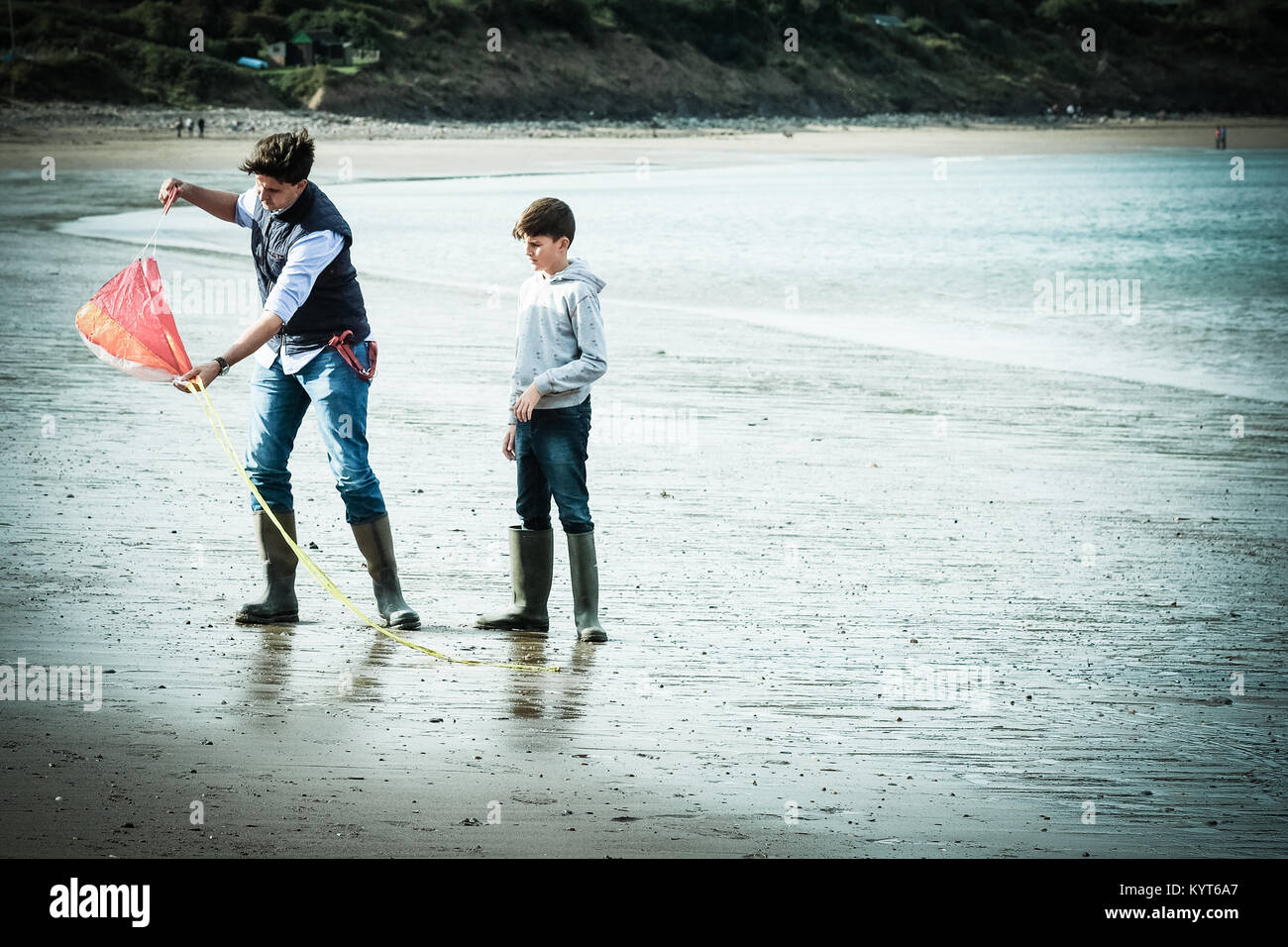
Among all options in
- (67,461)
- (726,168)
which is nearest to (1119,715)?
(67,461)

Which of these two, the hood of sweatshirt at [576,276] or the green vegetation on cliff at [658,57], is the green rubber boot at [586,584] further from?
the green vegetation on cliff at [658,57]

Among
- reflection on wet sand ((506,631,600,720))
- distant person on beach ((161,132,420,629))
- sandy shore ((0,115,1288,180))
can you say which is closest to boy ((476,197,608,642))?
reflection on wet sand ((506,631,600,720))

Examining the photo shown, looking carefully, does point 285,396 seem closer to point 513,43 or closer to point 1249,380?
point 1249,380

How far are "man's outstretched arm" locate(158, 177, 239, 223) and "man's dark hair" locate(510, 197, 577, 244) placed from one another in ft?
3.60

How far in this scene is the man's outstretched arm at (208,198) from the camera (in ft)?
18.3

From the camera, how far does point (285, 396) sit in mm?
5676

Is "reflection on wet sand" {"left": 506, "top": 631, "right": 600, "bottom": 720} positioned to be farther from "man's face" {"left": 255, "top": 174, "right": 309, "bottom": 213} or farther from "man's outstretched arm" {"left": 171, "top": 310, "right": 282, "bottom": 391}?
"man's face" {"left": 255, "top": 174, "right": 309, "bottom": 213}

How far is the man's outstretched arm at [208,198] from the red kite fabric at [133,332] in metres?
0.32

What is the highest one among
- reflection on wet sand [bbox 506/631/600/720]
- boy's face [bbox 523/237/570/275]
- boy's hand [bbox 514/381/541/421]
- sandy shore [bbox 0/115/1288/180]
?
sandy shore [bbox 0/115/1288/180]

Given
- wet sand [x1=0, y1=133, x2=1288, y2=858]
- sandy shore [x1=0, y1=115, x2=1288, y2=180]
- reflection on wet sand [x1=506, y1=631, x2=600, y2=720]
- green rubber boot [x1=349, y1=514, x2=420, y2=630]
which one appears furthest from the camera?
sandy shore [x1=0, y1=115, x2=1288, y2=180]

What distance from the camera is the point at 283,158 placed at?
525 cm

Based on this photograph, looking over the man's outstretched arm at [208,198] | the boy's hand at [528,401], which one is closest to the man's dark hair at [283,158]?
the man's outstretched arm at [208,198]

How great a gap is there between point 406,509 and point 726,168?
5048 centimetres

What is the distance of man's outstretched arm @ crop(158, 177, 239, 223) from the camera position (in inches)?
220
